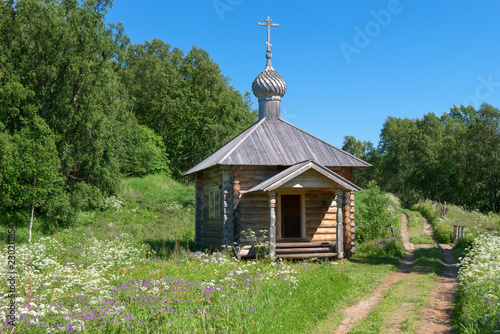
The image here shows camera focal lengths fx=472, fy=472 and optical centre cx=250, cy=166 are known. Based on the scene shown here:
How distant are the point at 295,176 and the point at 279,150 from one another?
2.13m

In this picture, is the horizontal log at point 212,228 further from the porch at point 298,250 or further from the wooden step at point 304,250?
the wooden step at point 304,250

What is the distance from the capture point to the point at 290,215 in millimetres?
20203

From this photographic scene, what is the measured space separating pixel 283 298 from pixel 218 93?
38.3 metres

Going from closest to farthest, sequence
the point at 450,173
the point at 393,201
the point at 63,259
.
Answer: the point at 63,259 → the point at 393,201 → the point at 450,173

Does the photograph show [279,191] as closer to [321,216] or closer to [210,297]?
[321,216]

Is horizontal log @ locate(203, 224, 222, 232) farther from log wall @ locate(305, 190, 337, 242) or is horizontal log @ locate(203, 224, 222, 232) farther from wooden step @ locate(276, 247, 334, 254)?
log wall @ locate(305, 190, 337, 242)

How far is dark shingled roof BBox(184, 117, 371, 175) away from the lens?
16.3 m

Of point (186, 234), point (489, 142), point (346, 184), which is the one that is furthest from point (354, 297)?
point (489, 142)

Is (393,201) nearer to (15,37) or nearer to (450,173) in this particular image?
(450,173)

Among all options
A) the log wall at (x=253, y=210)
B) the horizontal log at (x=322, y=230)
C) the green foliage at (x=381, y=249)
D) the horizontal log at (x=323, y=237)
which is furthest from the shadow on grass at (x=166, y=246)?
the green foliage at (x=381, y=249)

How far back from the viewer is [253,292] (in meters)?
8.50

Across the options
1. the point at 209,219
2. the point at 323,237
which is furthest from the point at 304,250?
the point at 209,219

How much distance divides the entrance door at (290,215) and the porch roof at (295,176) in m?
4.27

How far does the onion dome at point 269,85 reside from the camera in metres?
19.9
